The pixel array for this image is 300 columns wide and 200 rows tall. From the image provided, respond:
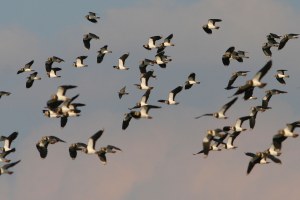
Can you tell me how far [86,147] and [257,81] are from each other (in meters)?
18.5

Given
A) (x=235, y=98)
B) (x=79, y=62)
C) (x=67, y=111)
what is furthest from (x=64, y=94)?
(x=79, y=62)

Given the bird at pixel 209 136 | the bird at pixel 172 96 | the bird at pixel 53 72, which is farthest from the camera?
the bird at pixel 53 72

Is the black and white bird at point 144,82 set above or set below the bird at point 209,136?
above

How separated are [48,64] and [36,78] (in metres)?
2.34

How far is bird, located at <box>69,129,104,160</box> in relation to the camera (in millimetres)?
114775

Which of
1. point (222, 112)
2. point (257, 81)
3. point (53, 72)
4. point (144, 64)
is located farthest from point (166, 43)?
point (257, 81)

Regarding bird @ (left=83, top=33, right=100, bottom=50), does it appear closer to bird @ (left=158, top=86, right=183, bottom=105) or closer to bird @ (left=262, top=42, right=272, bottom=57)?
bird @ (left=158, top=86, right=183, bottom=105)

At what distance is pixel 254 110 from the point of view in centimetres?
11994

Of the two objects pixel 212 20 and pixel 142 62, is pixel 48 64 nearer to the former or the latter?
pixel 142 62

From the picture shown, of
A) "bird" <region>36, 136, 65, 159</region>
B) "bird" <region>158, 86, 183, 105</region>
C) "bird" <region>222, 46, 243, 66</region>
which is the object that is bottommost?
"bird" <region>36, 136, 65, 159</region>

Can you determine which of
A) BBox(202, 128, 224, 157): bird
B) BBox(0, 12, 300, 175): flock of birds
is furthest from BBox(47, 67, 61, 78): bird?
BBox(202, 128, 224, 157): bird

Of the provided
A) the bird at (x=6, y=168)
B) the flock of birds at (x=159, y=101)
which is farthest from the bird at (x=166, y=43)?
the bird at (x=6, y=168)

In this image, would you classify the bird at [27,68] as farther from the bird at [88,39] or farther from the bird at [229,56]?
the bird at [229,56]

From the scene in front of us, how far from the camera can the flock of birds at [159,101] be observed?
107838 mm
